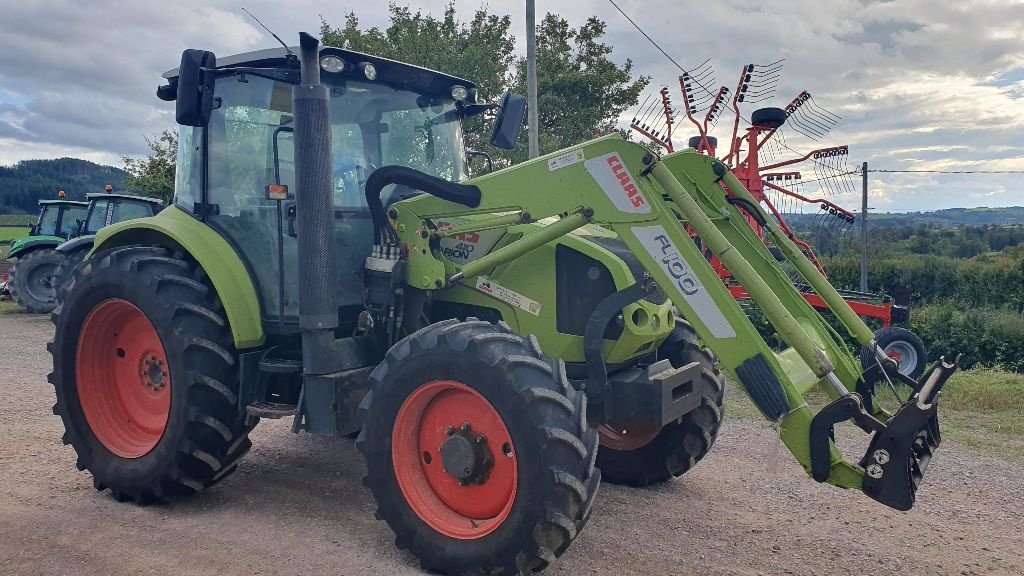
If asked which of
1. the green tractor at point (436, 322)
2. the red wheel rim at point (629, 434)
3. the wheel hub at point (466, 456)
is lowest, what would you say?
the red wheel rim at point (629, 434)

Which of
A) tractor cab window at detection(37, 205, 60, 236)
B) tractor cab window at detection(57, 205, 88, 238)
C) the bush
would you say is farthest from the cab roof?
tractor cab window at detection(37, 205, 60, 236)

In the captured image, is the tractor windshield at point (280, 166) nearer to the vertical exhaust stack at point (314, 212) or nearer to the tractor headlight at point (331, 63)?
A: the tractor headlight at point (331, 63)

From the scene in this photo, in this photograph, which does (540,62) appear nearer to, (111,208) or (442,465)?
(111,208)

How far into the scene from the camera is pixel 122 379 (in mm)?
5031

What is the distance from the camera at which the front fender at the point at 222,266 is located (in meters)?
4.47

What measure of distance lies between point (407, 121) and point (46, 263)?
44.6ft

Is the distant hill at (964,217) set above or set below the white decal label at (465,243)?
above

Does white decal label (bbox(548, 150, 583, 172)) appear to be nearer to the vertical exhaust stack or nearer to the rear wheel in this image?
the vertical exhaust stack

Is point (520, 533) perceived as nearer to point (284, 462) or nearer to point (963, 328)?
point (284, 462)

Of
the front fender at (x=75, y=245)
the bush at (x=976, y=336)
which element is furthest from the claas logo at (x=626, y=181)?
the front fender at (x=75, y=245)

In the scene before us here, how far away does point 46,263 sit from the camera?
50.5ft

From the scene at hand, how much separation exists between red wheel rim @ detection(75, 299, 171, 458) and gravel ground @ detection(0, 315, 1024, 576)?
0.42 metres

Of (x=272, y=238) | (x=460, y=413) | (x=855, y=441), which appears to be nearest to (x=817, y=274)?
(x=460, y=413)

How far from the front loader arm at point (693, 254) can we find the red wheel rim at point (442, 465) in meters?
0.81
